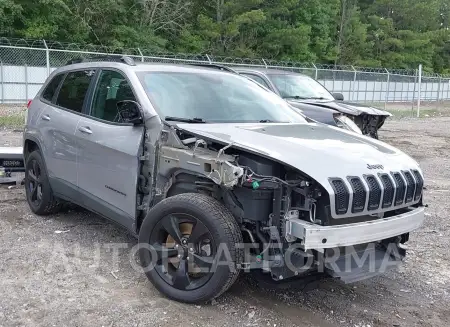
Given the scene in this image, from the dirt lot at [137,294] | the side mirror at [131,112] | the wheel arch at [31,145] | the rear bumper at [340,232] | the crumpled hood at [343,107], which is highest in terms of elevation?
the side mirror at [131,112]

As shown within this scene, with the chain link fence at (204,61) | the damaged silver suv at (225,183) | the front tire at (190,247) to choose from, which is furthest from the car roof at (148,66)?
the chain link fence at (204,61)

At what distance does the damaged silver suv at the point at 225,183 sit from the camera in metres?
3.50

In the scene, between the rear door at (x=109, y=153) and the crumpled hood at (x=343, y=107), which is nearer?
the rear door at (x=109, y=153)

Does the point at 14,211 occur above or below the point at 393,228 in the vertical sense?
below

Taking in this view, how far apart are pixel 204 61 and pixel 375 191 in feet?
58.9

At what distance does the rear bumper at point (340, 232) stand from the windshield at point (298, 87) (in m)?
6.63

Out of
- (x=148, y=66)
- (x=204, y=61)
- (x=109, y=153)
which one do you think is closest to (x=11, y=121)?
(x=204, y=61)

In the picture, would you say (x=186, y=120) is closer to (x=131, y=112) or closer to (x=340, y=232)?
(x=131, y=112)

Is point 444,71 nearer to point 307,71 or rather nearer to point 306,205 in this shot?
point 307,71

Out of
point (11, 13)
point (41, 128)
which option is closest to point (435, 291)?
point (41, 128)

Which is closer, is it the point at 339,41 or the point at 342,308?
the point at 342,308

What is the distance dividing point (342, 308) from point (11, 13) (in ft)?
87.0

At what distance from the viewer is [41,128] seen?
225 inches

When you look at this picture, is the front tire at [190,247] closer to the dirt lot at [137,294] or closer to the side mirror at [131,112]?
the dirt lot at [137,294]
